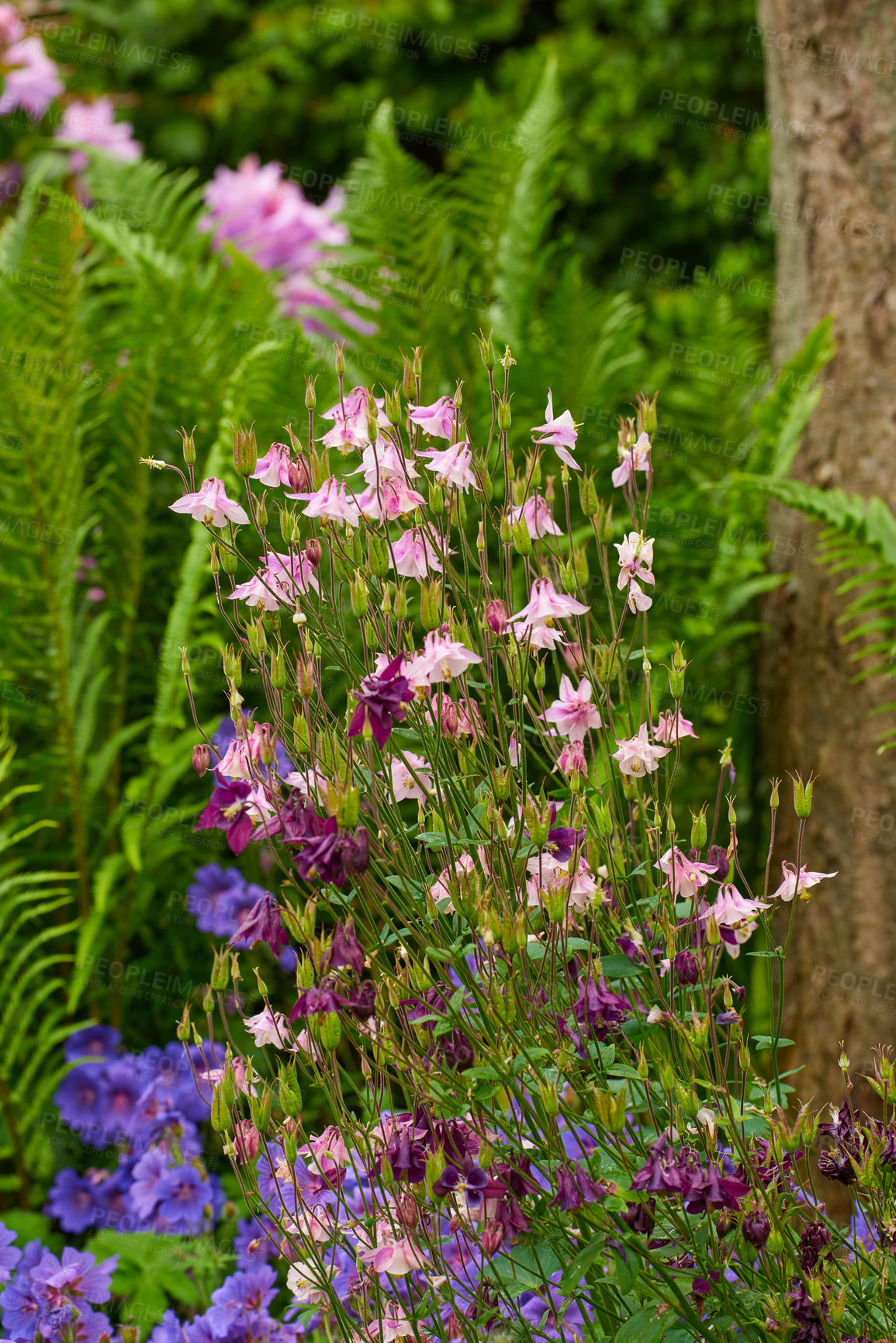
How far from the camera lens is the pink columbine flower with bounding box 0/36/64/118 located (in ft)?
13.5

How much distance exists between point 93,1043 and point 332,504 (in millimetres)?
1530

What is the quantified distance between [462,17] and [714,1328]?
5650mm

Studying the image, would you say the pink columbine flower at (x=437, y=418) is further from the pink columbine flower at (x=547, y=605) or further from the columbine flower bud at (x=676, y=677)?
the columbine flower bud at (x=676, y=677)

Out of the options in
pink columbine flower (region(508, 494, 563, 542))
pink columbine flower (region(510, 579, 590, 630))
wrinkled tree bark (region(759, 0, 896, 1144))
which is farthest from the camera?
wrinkled tree bark (region(759, 0, 896, 1144))

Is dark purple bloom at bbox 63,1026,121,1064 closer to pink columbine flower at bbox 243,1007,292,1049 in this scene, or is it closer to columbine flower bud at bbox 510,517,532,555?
pink columbine flower at bbox 243,1007,292,1049

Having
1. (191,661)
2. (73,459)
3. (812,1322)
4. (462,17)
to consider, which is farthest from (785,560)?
(462,17)

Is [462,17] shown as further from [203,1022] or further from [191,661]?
[203,1022]

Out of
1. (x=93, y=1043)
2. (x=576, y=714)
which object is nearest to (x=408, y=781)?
(x=576, y=714)

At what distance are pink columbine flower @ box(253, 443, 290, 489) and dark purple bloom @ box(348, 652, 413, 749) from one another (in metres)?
0.34

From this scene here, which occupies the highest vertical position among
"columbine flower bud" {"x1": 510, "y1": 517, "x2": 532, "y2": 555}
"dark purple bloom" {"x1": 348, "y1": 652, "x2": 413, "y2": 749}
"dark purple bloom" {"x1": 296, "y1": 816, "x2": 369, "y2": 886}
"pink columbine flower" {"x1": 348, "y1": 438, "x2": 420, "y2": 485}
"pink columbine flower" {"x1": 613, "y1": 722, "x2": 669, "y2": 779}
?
"pink columbine flower" {"x1": 348, "y1": 438, "x2": 420, "y2": 485}

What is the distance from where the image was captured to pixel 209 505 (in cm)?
120

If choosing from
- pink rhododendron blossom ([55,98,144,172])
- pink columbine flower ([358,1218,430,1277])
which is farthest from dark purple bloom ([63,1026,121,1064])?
pink rhododendron blossom ([55,98,144,172])

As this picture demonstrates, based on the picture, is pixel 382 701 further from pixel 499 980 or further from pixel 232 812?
pixel 499 980

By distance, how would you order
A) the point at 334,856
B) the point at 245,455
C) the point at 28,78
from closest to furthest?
the point at 334,856, the point at 245,455, the point at 28,78
